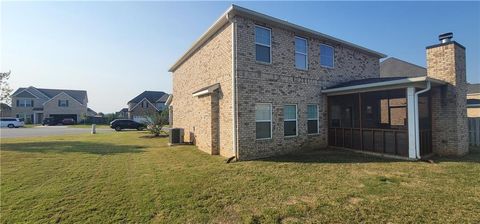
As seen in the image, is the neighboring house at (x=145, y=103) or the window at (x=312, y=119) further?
the neighboring house at (x=145, y=103)

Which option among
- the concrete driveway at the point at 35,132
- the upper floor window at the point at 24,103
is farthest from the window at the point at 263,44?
the upper floor window at the point at 24,103

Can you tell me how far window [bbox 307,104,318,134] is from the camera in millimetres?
11602

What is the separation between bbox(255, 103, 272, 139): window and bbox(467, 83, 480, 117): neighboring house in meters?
18.4

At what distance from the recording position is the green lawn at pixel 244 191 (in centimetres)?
442

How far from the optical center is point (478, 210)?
14.6 feet

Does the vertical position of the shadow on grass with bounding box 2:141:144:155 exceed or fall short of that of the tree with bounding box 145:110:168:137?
it falls short

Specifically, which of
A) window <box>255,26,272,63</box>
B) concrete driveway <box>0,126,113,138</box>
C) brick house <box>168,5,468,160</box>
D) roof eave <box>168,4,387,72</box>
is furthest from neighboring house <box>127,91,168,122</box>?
window <box>255,26,272,63</box>

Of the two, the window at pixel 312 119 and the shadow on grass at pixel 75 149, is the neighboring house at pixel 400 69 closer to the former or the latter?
the window at pixel 312 119

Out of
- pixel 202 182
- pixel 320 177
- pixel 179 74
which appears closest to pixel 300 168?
pixel 320 177

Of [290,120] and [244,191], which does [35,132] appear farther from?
[244,191]

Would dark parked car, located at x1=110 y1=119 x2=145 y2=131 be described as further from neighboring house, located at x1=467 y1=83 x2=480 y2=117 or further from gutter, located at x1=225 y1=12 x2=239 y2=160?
neighboring house, located at x1=467 y1=83 x2=480 y2=117

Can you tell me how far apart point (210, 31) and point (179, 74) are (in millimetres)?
7762

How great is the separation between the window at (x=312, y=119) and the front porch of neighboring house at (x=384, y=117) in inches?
38.4

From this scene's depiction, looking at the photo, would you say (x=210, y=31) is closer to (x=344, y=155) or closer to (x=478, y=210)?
(x=344, y=155)
